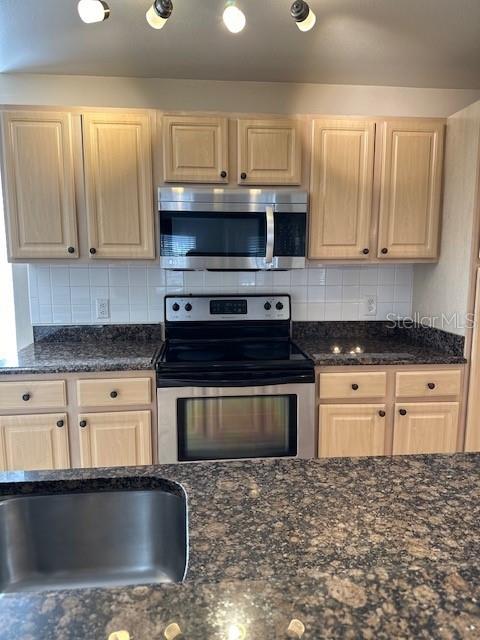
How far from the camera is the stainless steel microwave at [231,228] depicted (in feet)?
6.95

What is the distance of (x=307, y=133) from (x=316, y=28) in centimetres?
48

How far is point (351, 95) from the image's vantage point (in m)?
2.47

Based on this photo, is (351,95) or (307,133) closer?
(307,133)

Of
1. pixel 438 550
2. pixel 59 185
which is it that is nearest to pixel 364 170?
pixel 59 185

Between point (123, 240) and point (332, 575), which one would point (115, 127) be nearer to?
point (123, 240)

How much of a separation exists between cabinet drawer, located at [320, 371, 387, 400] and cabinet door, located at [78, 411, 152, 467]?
913mm

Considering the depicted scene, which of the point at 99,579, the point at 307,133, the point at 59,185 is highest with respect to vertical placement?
the point at 307,133

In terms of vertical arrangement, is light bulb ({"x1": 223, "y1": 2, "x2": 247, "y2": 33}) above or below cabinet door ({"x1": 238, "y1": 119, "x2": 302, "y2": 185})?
above

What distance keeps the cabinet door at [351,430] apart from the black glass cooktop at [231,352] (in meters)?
0.34

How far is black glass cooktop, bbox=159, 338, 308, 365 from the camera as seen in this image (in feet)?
6.92

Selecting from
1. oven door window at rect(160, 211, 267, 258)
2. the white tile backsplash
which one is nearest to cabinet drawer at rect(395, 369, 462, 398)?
the white tile backsplash

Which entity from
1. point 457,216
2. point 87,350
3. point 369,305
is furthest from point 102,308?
point 457,216

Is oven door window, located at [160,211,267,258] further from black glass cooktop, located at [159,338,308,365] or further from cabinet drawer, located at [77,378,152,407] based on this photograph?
cabinet drawer, located at [77,378,152,407]

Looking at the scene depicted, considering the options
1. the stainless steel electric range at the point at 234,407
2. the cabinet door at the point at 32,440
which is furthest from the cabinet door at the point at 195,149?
the cabinet door at the point at 32,440
